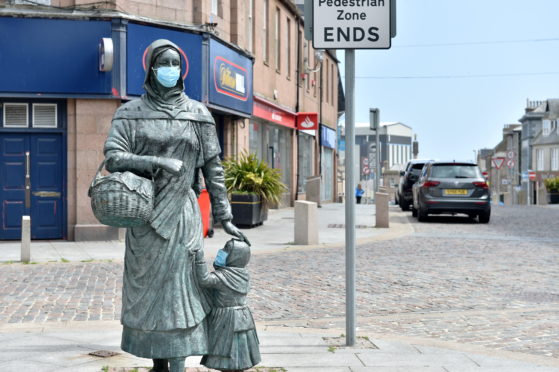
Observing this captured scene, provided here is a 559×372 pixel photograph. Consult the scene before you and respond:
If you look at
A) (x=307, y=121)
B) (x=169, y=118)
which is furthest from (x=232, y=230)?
(x=307, y=121)

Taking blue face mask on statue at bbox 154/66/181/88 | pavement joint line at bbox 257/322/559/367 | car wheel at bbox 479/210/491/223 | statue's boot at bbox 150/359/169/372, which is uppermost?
blue face mask on statue at bbox 154/66/181/88

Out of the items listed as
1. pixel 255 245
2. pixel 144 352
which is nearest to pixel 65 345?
pixel 144 352

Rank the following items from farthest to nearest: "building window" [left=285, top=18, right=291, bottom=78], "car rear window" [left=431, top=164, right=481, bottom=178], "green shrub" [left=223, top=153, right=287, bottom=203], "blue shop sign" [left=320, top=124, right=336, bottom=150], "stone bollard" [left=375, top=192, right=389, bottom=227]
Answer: "blue shop sign" [left=320, top=124, right=336, bottom=150], "building window" [left=285, top=18, right=291, bottom=78], "car rear window" [left=431, top=164, right=481, bottom=178], "stone bollard" [left=375, top=192, right=389, bottom=227], "green shrub" [left=223, top=153, right=287, bottom=203]

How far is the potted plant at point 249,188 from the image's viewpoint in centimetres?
1853

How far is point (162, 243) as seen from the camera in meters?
4.33

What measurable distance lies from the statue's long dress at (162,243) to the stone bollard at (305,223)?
10086mm

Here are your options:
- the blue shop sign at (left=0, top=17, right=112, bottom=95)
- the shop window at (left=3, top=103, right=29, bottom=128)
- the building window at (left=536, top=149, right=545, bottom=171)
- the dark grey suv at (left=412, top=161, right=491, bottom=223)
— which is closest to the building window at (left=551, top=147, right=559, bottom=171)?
the building window at (left=536, top=149, right=545, bottom=171)

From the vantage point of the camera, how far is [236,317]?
447cm

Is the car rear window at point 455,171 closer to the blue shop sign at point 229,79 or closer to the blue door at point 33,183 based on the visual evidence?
the blue shop sign at point 229,79

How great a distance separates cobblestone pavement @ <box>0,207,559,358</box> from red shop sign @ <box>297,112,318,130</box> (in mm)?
13759

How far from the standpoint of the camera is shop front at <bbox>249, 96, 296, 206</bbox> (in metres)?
24.2

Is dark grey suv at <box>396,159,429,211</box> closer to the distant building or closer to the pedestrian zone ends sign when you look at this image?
the pedestrian zone ends sign

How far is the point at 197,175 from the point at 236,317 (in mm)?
898

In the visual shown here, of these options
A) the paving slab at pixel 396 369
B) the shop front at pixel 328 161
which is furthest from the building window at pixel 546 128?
the paving slab at pixel 396 369
